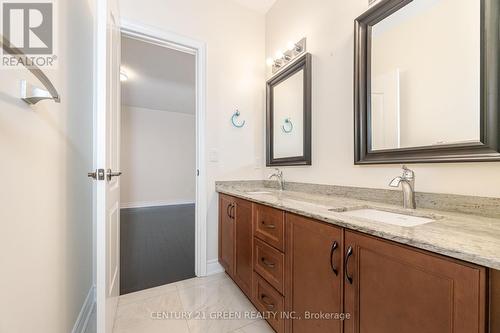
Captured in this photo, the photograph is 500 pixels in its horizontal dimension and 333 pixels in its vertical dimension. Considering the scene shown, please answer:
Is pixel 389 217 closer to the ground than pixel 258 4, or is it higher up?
closer to the ground

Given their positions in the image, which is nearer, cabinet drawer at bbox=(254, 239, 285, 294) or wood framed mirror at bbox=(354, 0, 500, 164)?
wood framed mirror at bbox=(354, 0, 500, 164)

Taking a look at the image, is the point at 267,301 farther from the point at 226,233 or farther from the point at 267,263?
the point at 226,233

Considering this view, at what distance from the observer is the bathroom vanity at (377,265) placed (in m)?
0.53

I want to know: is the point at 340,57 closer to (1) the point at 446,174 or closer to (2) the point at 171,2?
(1) the point at 446,174

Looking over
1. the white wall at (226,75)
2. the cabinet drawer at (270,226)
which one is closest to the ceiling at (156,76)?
the white wall at (226,75)

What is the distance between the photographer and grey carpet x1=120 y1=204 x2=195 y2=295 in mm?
1975

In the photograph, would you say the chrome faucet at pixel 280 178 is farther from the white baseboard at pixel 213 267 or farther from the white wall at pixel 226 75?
the white baseboard at pixel 213 267

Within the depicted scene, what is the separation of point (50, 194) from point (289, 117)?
1.76 m

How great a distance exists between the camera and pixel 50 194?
0.96 m


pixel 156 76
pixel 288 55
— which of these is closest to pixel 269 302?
pixel 288 55

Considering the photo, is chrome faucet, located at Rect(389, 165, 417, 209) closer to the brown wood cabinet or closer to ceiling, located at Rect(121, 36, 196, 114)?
the brown wood cabinet

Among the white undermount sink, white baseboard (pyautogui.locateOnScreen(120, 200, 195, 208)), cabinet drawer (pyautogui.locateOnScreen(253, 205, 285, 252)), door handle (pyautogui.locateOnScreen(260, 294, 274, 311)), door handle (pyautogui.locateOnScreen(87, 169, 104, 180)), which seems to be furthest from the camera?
white baseboard (pyautogui.locateOnScreen(120, 200, 195, 208))

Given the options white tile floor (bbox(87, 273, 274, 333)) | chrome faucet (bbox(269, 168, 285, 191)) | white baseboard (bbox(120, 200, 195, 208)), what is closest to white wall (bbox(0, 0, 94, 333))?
white tile floor (bbox(87, 273, 274, 333))

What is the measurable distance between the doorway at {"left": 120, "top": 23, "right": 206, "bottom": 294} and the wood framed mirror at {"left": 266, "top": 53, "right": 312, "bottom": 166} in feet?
2.35
